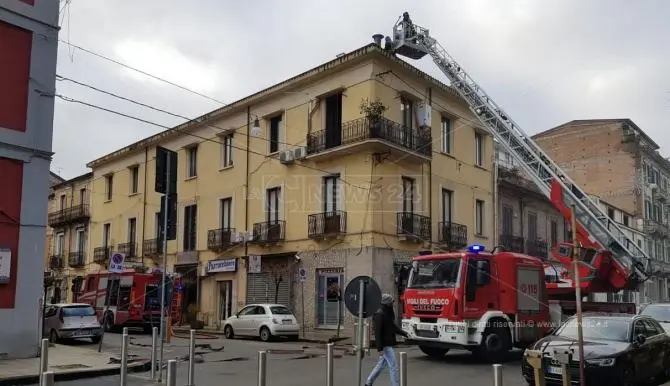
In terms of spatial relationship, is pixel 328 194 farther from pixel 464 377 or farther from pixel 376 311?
pixel 376 311

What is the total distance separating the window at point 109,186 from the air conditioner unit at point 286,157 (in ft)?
57.3

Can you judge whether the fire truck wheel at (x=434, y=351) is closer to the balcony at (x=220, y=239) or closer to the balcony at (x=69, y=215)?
the balcony at (x=220, y=239)

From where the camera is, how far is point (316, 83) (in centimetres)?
2847

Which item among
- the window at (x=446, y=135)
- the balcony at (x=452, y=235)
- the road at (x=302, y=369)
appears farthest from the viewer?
the window at (x=446, y=135)

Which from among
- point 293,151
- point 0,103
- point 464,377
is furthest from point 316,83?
point 464,377

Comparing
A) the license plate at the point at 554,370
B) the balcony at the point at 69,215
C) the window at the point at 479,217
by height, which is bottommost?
the license plate at the point at 554,370

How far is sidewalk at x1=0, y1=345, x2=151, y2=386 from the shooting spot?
12922 millimetres

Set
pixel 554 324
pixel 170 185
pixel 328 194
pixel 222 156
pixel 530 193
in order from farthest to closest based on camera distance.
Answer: pixel 530 193 < pixel 222 156 < pixel 328 194 < pixel 554 324 < pixel 170 185

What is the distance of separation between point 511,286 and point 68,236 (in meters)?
37.3

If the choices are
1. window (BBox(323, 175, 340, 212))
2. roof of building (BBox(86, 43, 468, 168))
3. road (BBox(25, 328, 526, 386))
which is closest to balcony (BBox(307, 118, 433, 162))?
window (BBox(323, 175, 340, 212))

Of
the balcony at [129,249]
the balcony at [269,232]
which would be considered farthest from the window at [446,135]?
the balcony at [129,249]

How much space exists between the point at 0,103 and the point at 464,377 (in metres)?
12.6

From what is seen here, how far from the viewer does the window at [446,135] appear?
30125 millimetres

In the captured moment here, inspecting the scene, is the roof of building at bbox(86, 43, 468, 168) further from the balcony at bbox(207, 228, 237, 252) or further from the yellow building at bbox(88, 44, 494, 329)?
the balcony at bbox(207, 228, 237, 252)
